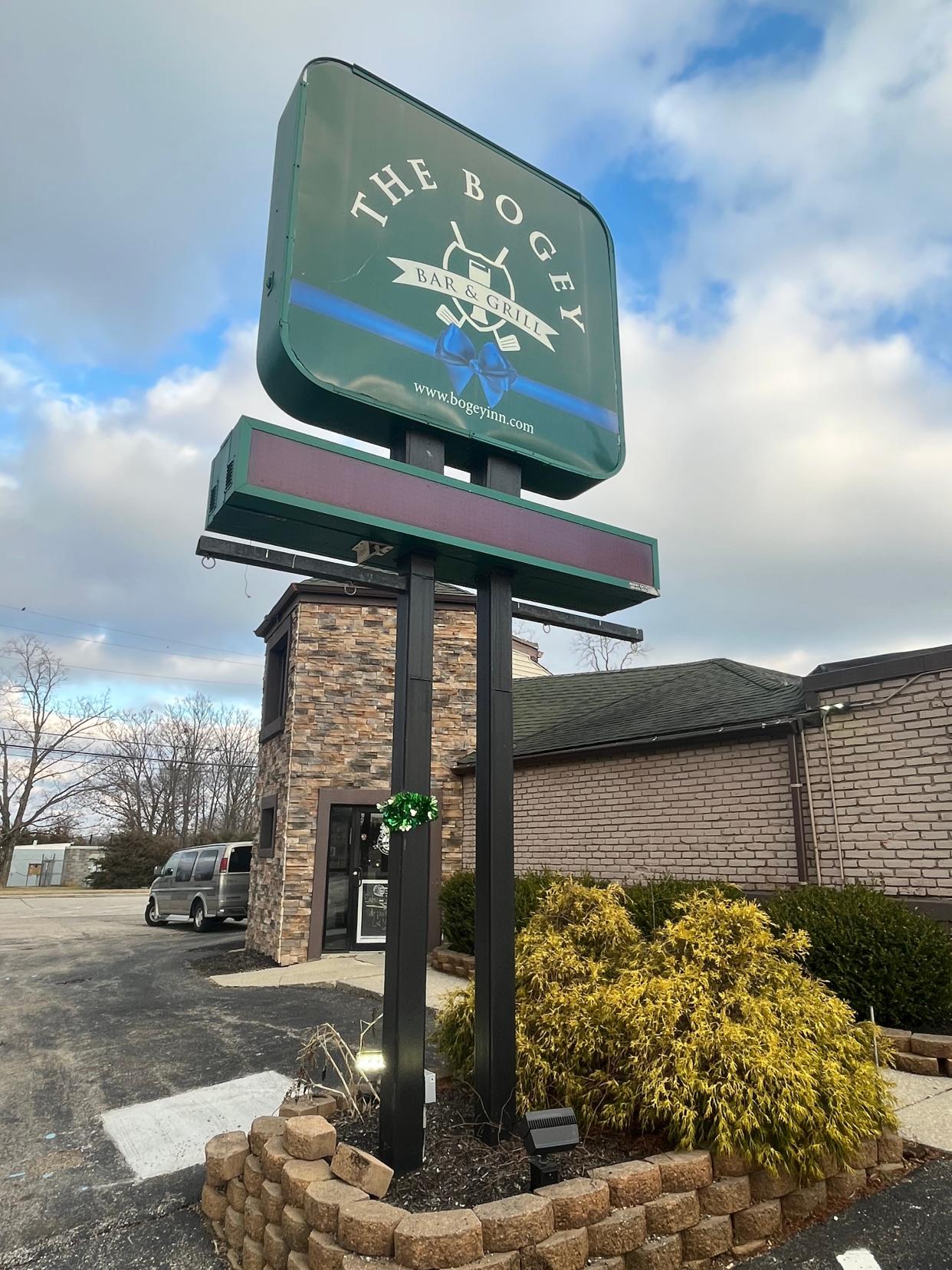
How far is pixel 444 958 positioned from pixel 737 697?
16.9ft

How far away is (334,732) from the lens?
1210cm

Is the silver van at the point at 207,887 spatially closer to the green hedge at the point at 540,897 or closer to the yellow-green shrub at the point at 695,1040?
the green hedge at the point at 540,897

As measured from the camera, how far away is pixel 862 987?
5.66 meters

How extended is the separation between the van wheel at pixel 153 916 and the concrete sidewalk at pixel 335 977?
8753 millimetres

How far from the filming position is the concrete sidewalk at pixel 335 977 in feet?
29.8

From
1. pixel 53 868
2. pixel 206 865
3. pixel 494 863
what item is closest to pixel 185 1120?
pixel 494 863

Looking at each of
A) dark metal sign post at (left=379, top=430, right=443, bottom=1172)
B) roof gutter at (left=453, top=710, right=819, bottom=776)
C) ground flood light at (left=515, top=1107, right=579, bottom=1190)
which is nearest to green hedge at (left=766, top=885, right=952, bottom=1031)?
roof gutter at (left=453, top=710, right=819, bottom=776)

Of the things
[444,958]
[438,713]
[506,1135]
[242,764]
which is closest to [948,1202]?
[506,1135]

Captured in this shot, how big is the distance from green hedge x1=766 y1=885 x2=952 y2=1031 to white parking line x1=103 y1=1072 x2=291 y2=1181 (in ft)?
13.5

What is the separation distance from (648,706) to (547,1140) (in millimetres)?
8259

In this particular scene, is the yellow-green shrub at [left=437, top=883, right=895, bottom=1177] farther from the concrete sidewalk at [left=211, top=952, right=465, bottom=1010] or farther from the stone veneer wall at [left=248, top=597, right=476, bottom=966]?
the stone veneer wall at [left=248, top=597, right=476, bottom=966]

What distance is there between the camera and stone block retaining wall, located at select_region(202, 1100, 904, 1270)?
2.79 metres

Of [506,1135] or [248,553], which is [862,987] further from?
[248,553]

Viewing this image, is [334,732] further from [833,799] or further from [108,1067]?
[833,799]
